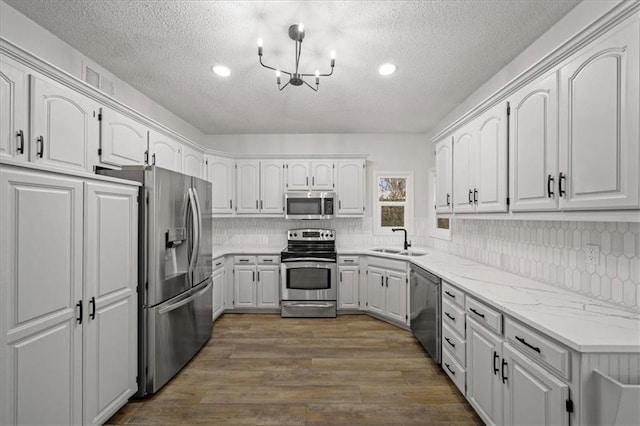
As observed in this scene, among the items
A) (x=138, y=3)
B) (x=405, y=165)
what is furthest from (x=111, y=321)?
(x=405, y=165)

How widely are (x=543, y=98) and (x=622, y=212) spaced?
87 cm

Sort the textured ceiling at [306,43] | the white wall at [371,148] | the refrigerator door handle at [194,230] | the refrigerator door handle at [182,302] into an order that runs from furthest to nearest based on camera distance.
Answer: the white wall at [371,148] < the refrigerator door handle at [194,230] < the refrigerator door handle at [182,302] < the textured ceiling at [306,43]

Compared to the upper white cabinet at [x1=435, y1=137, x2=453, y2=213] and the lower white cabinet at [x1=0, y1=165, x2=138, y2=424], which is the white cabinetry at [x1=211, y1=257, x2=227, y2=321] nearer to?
the lower white cabinet at [x1=0, y1=165, x2=138, y2=424]

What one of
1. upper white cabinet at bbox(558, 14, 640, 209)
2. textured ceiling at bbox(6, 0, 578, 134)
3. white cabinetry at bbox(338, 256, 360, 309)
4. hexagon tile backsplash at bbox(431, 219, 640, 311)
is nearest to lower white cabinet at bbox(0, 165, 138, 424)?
textured ceiling at bbox(6, 0, 578, 134)

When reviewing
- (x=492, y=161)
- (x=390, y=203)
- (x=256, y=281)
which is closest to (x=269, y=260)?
(x=256, y=281)

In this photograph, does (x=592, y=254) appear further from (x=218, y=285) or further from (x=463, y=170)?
(x=218, y=285)

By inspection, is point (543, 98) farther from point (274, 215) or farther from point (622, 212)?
point (274, 215)

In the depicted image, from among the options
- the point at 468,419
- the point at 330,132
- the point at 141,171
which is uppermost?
the point at 330,132

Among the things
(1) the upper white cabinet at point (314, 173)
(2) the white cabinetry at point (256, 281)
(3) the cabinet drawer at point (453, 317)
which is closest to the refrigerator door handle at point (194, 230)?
(2) the white cabinetry at point (256, 281)

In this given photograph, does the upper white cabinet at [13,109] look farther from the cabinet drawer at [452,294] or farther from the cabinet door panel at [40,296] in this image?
the cabinet drawer at [452,294]

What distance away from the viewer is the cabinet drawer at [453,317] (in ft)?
7.47

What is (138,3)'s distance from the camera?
192 centimetres

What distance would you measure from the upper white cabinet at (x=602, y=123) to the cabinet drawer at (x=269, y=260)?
3399 millimetres

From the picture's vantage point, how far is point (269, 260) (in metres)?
4.32
